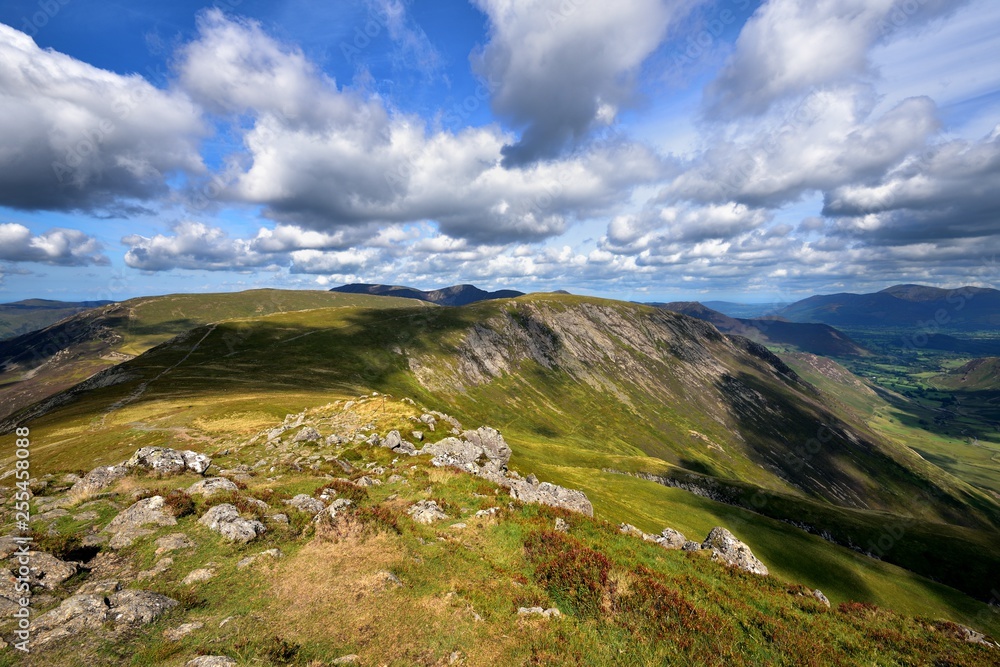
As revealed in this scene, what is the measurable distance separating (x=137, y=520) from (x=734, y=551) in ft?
132

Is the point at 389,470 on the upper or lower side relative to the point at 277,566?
lower

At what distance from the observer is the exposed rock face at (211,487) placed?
84.3 feet

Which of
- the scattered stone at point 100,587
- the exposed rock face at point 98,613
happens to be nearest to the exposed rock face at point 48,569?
the scattered stone at point 100,587

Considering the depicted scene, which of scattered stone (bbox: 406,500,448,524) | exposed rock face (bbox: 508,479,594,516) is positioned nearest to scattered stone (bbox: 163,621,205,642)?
scattered stone (bbox: 406,500,448,524)

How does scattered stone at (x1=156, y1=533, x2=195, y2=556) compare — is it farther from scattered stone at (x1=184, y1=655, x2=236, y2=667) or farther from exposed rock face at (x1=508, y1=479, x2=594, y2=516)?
exposed rock face at (x1=508, y1=479, x2=594, y2=516)

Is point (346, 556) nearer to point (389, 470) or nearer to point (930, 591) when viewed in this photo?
point (389, 470)

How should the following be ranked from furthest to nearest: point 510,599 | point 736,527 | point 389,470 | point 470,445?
point 736,527, point 470,445, point 389,470, point 510,599

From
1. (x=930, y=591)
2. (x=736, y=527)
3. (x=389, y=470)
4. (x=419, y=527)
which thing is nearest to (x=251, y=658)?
(x=419, y=527)

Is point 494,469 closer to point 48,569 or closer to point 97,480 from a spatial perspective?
point 97,480

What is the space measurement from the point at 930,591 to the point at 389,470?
75.7 meters

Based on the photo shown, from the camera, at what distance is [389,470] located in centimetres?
3534

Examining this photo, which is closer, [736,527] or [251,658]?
[251,658]

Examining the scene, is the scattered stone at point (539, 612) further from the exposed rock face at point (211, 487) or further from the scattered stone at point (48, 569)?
the exposed rock face at point (211, 487)

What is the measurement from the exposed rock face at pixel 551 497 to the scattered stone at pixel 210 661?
20.6m
